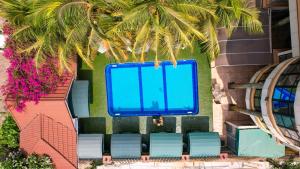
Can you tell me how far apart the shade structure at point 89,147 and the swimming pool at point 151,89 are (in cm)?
225

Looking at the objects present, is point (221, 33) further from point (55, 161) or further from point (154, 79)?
point (55, 161)

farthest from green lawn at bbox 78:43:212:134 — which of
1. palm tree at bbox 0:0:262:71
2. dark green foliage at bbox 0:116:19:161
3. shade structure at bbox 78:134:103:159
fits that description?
palm tree at bbox 0:0:262:71

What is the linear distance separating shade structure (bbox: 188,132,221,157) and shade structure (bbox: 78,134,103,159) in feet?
17.1

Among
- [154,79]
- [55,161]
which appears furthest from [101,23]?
[55,161]

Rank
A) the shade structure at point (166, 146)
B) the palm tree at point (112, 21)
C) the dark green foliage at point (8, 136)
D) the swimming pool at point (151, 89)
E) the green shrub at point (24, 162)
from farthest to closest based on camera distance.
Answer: the swimming pool at point (151, 89)
the dark green foliage at point (8, 136)
the shade structure at point (166, 146)
the green shrub at point (24, 162)
the palm tree at point (112, 21)

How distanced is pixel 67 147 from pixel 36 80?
411 cm

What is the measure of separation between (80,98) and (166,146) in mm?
5608

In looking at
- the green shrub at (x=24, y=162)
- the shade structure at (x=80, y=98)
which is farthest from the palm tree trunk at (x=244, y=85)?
the green shrub at (x=24, y=162)

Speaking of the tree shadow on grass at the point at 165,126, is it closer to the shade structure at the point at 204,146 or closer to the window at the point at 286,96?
the shade structure at the point at 204,146

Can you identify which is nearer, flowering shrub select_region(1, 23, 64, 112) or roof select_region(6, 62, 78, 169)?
flowering shrub select_region(1, 23, 64, 112)

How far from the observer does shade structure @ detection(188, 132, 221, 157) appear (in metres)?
19.2

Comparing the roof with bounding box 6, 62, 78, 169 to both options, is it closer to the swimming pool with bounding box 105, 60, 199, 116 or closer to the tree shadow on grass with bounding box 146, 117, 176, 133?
the swimming pool with bounding box 105, 60, 199, 116

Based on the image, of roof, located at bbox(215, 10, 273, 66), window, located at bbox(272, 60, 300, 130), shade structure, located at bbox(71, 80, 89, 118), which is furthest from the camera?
shade structure, located at bbox(71, 80, 89, 118)

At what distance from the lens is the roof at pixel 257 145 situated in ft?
62.3
